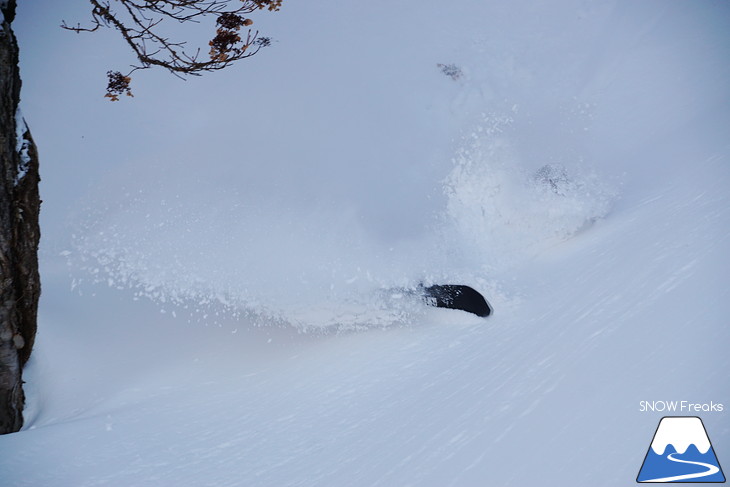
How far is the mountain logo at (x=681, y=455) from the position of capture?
182cm

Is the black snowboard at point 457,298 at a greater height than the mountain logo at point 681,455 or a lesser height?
greater

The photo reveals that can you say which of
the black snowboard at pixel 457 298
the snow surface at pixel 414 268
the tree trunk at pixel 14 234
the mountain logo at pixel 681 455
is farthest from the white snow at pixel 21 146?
the mountain logo at pixel 681 455

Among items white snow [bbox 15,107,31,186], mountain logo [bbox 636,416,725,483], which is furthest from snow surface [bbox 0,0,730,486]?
white snow [bbox 15,107,31,186]

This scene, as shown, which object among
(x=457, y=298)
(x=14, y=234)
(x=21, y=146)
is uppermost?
(x=457, y=298)

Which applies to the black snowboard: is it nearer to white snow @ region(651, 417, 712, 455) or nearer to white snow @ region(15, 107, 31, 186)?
white snow @ region(651, 417, 712, 455)

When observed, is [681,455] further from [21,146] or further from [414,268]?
[21,146]

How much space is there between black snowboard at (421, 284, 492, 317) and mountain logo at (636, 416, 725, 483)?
135 centimetres

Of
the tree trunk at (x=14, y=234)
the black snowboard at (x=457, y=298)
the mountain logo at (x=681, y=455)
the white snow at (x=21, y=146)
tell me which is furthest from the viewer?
the black snowboard at (x=457, y=298)

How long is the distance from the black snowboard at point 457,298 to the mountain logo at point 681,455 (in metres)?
1.35

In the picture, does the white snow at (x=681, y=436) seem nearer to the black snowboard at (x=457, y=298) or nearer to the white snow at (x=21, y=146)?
the black snowboard at (x=457, y=298)

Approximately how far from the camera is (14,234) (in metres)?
2.45

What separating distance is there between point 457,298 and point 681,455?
166cm

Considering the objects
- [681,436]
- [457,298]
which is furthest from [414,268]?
[681,436]

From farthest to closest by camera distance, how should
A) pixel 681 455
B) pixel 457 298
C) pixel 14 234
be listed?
pixel 457 298 → pixel 14 234 → pixel 681 455
